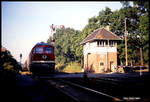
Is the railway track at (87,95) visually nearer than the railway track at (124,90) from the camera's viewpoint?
Yes

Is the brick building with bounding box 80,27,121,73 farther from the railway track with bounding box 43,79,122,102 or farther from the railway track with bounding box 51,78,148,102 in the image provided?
the railway track with bounding box 43,79,122,102

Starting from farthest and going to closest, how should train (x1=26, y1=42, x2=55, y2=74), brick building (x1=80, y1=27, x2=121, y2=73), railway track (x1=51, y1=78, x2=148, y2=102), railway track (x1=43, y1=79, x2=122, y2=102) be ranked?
brick building (x1=80, y1=27, x2=121, y2=73), train (x1=26, y1=42, x2=55, y2=74), railway track (x1=51, y1=78, x2=148, y2=102), railway track (x1=43, y1=79, x2=122, y2=102)

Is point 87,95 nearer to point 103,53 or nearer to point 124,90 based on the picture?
point 124,90

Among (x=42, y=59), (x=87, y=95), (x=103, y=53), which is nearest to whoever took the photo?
(x=87, y=95)

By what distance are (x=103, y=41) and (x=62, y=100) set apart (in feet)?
94.1

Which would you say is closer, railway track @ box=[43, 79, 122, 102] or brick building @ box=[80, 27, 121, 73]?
railway track @ box=[43, 79, 122, 102]

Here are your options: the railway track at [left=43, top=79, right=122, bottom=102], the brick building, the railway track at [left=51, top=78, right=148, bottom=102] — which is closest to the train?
the railway track at [left=51, top=78, right=148, bottom=102]

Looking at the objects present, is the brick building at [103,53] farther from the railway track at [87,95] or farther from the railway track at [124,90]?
the railway track at [87,95]

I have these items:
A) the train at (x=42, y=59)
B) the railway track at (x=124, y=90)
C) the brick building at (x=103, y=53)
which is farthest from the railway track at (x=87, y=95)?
the brick building at (x=103, y=53)

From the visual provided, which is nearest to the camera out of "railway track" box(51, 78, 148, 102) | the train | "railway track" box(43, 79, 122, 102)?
"railway track" box(43, 79, 122, 102)

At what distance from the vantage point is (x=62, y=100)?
7.75m

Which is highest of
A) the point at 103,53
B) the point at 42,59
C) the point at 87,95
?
the point at 103,53

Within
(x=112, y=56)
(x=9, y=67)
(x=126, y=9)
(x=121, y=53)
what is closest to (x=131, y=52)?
(x=121, y=53)

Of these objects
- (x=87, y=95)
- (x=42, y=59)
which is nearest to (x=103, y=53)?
(x=42, y=59)
